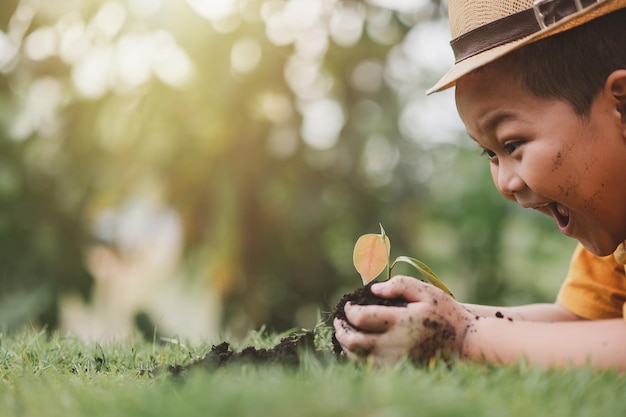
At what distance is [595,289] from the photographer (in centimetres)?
264

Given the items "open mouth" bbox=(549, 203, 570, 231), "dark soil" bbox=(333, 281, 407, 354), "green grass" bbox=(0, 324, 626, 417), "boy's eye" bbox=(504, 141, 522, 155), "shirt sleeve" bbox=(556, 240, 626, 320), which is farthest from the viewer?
"shirt sleeve" bbox=(556, 240, 626, 320)

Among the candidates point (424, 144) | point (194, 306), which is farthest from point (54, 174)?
point (424, 144)

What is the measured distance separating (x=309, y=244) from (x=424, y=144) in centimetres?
186

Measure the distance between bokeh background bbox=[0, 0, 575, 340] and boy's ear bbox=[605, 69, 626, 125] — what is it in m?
3.75

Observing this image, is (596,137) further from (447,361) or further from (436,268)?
(436,268)

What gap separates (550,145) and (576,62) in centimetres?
26

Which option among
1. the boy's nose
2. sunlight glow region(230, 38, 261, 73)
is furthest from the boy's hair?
sunlight glow region(230, 38, 261, 73)

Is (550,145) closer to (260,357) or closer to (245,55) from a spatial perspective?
(260,357)

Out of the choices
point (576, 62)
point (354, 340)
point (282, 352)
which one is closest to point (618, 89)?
point (576, 62)

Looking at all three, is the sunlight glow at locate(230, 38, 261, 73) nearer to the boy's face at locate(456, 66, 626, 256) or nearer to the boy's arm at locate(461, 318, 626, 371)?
the boy's face at locate(456, 66, 626, 256)

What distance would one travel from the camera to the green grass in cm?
107

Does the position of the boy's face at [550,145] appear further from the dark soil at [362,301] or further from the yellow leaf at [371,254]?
the dark soil at [362,301]

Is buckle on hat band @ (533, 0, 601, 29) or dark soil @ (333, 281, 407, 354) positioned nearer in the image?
dark soil @ (333, 281, 407, 354)

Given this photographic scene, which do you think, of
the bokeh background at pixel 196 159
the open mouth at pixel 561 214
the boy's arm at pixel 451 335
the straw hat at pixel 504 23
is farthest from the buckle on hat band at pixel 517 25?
the bokeh background at pixel 196 159
